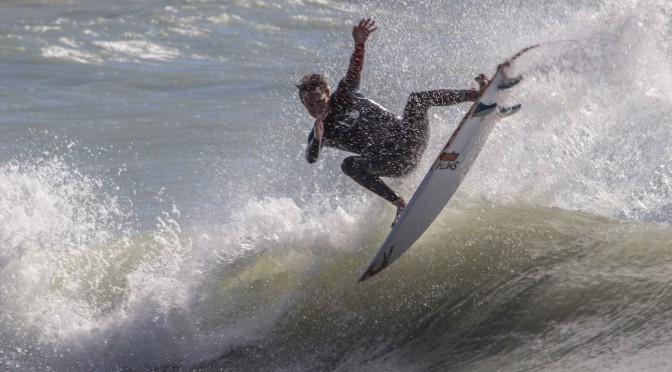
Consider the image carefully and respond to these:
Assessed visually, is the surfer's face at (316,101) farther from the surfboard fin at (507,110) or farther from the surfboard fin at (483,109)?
the surfboard fin at (507,110)

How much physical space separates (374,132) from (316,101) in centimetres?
53

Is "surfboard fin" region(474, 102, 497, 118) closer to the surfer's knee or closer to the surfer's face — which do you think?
the surfer's knee

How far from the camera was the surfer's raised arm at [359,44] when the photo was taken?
6539mm

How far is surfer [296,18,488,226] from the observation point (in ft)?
21.7

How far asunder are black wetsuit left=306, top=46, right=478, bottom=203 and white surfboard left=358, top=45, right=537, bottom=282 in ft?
0.53

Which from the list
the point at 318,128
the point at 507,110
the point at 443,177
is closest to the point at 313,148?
the point at 318,128

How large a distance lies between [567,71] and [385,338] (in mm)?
2826

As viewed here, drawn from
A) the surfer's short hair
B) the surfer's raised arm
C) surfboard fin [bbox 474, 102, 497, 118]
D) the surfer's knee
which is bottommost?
surfboard fin [bbox 474, 102, 497, 118]

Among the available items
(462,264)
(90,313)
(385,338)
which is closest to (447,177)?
(462,264)

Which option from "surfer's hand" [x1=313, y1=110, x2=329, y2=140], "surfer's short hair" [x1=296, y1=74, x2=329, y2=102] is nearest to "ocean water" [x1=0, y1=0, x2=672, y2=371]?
"surfer's hand" [x1=313, y1=110, x2=329, y2=140]

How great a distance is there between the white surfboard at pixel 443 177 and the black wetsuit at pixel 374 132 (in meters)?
0.16

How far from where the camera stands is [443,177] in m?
6.72

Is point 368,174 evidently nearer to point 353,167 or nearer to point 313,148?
point 353,167

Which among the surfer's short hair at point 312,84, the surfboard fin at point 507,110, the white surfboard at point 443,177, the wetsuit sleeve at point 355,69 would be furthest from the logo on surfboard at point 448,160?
the surfer's short hair at point 312,84
